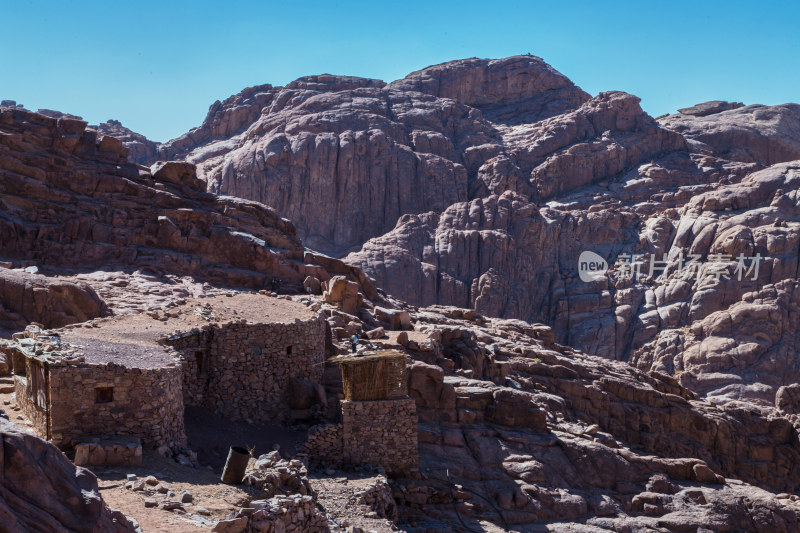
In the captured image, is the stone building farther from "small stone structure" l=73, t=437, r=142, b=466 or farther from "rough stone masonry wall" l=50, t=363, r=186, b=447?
"small stone structure" l=73, t=437, r=142, b=466

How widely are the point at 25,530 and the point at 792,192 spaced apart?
231 ft

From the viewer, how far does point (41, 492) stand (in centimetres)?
754

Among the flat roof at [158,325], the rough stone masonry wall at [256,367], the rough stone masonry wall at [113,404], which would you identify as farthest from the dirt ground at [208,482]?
the flat roof at [158,325]

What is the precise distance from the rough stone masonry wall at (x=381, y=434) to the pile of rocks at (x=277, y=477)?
498cm

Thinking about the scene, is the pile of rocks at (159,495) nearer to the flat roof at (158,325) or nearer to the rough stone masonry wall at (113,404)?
the rough stone masonry wall at (113,404)

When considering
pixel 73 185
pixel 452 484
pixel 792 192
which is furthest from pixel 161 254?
pixel 792 192

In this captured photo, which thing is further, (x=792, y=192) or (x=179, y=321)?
(x=792, y=192)

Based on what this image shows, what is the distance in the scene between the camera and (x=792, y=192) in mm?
67250

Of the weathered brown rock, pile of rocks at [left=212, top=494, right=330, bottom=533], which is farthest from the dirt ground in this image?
the weathered brown rock

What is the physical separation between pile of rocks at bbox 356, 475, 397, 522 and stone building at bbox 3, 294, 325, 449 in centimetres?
408

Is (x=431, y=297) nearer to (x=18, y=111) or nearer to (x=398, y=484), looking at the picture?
(x=18, y=111)

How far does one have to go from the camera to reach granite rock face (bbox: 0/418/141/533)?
725cm

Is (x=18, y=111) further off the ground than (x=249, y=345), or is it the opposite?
(x=18, y=111)

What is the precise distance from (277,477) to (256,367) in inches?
306
